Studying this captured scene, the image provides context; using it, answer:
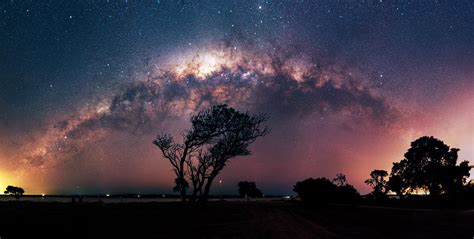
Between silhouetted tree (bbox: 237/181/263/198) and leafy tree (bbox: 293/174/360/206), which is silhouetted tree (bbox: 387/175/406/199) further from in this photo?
silhouetted tree (bbox: 237/181/263/198)

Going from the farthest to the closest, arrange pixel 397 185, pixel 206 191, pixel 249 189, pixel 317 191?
pixel 249 189 → pixel 397 185 → pixel 317 191 → pixel 206 191

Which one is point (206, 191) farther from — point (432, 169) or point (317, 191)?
point (432, 169)

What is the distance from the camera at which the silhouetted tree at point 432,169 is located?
222 ft

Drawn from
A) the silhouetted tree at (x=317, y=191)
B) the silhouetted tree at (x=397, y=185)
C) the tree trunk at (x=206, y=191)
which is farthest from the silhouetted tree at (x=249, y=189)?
the tree trunk at (x=206, y=191)

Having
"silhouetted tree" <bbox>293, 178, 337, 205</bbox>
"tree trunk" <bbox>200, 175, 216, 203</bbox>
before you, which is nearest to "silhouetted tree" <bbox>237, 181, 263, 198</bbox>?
"silhouetted tree" <bbox>293, 178, 337, 205</bbox>

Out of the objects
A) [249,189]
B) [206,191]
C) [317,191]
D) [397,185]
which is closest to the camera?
[206,191]

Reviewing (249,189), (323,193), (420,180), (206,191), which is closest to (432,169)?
(420,180)

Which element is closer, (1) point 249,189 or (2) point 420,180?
(2) point 420,180

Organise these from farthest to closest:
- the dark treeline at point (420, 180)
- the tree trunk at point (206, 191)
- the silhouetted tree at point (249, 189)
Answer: the silhouetted tree at point (249, 189)
the dark treeline at point (420, 180)
the tree trunk at point (206, 191)

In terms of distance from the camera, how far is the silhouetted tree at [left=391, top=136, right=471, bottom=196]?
67.6 metres

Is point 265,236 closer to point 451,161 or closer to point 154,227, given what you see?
point 154,227

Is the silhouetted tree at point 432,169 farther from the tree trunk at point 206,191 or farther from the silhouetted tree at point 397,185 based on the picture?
the tree trunk at point 206,191

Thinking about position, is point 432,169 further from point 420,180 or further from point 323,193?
point 323,193

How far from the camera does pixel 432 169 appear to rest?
69750mm
